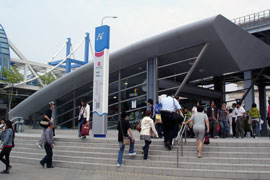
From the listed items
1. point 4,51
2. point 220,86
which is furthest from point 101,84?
point 4,51

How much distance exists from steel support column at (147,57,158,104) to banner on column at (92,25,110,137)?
4.16 meters

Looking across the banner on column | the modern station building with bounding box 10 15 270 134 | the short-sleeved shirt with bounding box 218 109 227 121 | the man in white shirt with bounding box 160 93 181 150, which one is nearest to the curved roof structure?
the modern station building with bounding box 10 15 270 134

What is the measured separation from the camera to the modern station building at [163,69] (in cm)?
1398

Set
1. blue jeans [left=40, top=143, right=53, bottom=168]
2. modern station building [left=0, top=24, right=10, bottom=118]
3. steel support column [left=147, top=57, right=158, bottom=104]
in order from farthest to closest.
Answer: modern station building [left=0, top=24, right=10, bottom=118] → steel support column [left=147, top=57, right=158, bottom=104] → blue jeans [left=40, top=143, right=53, bottom=168]

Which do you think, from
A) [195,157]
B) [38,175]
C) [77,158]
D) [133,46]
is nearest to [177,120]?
[195,157]

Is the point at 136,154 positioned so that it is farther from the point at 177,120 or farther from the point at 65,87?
the point at 65,87

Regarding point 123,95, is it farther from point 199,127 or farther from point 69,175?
point 69,175

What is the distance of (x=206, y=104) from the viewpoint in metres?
21.7

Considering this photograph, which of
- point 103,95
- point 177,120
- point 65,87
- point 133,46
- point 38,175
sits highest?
point 133,46

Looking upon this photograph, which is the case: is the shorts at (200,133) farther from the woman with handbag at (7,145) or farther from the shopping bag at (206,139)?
the woman with handbag at (7,145)

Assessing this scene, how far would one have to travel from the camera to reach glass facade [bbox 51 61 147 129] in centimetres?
1661

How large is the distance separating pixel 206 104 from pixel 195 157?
1395cm

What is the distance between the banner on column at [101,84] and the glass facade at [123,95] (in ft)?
10.3

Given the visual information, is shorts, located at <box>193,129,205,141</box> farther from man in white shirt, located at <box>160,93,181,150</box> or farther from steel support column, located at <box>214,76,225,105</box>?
steel support column, located at <box>214,76,225,105</box>
